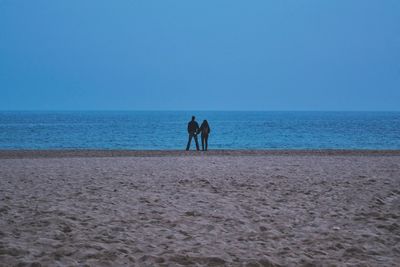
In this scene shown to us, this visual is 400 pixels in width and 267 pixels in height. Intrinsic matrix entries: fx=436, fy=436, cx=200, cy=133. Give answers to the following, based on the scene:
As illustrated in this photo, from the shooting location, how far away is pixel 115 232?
6461 mm

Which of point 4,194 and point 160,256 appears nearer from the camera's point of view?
point 160,256

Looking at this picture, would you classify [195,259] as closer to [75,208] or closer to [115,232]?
[115,232]

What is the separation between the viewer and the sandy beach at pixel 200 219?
18.0 ft

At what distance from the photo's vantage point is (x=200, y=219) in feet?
24.1

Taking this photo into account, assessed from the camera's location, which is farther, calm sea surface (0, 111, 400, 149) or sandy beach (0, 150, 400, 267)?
calm sea surface (0, 111, 400, 149)

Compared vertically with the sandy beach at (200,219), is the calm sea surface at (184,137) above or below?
below

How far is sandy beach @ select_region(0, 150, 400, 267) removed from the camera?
5.50m

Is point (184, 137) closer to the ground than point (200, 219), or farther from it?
closer to the ground

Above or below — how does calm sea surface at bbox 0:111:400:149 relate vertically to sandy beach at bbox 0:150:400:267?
below

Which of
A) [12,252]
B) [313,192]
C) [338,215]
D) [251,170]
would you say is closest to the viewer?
[12,252]

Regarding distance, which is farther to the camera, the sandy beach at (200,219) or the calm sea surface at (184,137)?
the calm sea surface at (184,137)

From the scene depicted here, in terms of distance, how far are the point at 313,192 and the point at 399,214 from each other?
2.35 meters

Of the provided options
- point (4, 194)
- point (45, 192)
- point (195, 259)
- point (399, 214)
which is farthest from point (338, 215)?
point (4, 194)

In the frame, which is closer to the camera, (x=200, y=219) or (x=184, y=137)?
(x=200, y=219)
